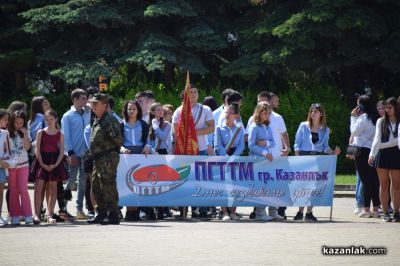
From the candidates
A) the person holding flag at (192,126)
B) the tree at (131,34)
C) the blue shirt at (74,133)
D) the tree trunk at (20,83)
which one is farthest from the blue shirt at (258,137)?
the tree trunk at (20,83)

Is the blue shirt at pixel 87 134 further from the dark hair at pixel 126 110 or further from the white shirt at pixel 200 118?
the white shirt at pixel 200 118

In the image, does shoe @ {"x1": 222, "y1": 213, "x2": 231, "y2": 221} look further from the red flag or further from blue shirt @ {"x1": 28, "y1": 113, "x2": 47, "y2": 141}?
blue shirt @ {"x1": 28, "y1": 113, "x2": 47, "y2": 141}

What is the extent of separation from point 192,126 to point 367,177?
319cm

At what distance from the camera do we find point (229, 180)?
18812mm

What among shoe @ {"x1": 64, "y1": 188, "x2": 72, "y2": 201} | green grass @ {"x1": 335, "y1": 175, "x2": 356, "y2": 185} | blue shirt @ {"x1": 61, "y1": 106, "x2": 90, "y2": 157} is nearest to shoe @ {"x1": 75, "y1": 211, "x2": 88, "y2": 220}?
shoe @ {"x1": 64, "y1": 188, "x2": 72, "y2": 201}

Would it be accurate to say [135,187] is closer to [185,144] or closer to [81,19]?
[185,144]

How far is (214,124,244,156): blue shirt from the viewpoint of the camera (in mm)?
19312

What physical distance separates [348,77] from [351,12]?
13.3 ft

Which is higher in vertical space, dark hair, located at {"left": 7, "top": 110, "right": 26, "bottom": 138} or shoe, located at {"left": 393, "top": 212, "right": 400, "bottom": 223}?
dark hair, located at {"left": 7, "top": 110, "right": 26, "bottom": 138}

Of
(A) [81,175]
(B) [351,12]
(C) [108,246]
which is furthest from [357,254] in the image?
(B) [351,12]

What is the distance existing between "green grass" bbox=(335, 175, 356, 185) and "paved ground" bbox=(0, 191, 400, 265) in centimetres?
1054

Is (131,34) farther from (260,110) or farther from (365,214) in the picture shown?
(260,110)

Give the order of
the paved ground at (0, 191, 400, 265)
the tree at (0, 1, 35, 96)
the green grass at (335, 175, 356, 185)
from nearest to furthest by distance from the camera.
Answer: the paved ground at (0, 191, 400, 265), the green grass at (335, 175, 356, 185), the tree at (0, 1, 35, 96)

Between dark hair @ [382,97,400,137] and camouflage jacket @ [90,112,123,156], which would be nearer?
camouflage jacket @ [90,112,123,156]
